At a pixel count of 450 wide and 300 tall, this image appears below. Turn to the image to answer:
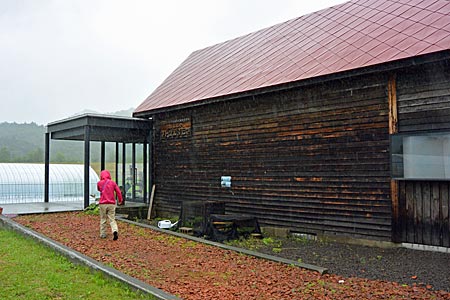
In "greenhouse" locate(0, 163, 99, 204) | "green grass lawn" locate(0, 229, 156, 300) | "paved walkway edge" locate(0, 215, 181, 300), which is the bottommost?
"green grass lawn" locate(0, 229, 156, 300)

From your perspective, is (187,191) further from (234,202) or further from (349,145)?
(349,145)

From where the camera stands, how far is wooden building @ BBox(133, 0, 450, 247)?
821cm

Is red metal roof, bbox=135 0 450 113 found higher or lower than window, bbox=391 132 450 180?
higher

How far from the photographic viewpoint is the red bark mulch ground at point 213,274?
564cm

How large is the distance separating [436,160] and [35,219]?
1134 cm

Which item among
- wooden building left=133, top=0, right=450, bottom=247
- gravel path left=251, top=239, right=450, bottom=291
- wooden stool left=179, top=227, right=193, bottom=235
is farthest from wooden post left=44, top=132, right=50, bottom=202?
gravel path left=251, top=239, right=450, bottom=291

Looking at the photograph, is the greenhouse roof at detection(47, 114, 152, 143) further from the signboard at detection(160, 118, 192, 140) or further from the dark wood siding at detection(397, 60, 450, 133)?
the dark wood siding at detection(397, 60, 450, 133)

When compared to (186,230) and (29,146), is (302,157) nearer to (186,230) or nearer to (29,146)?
(186,230)

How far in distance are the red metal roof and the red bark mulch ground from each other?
176 inches

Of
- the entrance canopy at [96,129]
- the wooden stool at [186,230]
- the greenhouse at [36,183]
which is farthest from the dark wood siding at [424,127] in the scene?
the greenhouse at [36,183]

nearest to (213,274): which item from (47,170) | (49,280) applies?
(49,280)

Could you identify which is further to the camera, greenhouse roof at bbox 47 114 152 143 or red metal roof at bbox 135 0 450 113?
greenhouse roof at bbox 47 114 152 143

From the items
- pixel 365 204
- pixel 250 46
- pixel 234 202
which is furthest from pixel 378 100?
pixel 250 46

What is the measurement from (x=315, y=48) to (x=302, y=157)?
3144 millimetres
